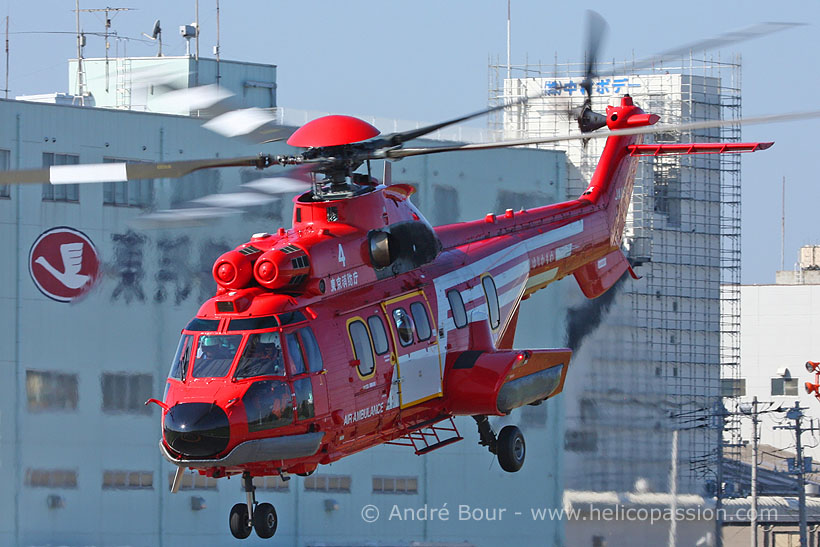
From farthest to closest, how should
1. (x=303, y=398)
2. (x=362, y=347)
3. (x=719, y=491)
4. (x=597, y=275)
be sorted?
(x=719, y=491) → (x=597, y=275) → (x=362, y=347) → (x=303, y=398)

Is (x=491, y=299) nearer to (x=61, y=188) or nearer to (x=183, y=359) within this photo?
(x=183, y=359)

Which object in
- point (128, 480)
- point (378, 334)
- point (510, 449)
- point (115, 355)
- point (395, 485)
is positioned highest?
point (378, 334)

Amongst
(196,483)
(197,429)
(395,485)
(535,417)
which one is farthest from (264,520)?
(535,417)

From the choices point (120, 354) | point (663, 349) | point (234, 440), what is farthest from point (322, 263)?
point (663, 349)

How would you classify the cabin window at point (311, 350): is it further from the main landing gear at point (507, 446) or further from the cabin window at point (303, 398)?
the main landing gear at point (507, 446)

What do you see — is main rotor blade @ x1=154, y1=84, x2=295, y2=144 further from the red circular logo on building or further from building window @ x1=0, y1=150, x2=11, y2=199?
the red circular logo on building

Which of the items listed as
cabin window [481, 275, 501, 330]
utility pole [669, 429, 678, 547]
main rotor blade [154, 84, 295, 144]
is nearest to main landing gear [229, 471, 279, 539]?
main rotor blade [154, 84, 295, 144]

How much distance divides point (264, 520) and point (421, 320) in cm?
393

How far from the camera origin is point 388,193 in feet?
68.1

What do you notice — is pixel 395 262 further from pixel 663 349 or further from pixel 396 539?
pixel 663 349

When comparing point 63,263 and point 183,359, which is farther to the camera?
point 63,263

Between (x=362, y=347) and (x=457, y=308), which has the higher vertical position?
(x=457, y=308)

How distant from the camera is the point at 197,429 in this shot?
17.2 m

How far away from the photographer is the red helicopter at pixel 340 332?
691 inches
